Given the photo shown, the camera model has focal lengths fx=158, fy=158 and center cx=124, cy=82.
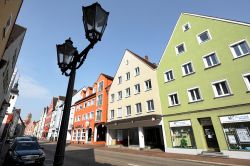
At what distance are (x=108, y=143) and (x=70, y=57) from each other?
29380 mm

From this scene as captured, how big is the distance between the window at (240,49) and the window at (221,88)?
3056 millimetres

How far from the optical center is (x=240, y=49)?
16203mm

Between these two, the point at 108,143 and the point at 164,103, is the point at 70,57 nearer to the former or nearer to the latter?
the point at 164,103

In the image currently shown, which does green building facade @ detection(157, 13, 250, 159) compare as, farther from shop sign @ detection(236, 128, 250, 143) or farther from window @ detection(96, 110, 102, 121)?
window @ detection(96, 110, 102, 121)

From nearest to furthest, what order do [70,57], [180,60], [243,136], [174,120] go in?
[70,57] → [243,136] → [174,120] → [180,60]

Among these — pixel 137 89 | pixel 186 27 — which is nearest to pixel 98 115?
pixel 137 89

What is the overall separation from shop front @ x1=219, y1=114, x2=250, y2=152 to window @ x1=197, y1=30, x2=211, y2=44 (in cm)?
966

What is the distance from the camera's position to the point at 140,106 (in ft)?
85.9

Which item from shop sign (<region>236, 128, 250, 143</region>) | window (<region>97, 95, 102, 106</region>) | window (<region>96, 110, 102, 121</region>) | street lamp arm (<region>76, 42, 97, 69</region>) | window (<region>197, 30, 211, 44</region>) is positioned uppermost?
window (<region>197, 30, 211, 44</region>)

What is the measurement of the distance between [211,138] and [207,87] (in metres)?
5.56

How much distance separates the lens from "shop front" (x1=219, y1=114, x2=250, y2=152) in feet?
46.8

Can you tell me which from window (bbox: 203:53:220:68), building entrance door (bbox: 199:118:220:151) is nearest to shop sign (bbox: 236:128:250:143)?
building entrance door (bbox: 199:118:220:151)

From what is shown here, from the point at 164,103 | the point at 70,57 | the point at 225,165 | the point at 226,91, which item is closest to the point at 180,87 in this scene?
the point at 164,103

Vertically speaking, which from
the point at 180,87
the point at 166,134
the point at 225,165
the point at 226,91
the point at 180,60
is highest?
the point at 180,60
